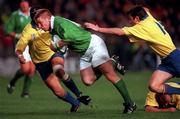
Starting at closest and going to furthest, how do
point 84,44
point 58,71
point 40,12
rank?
point 58,71 < point 84,44 < point 40,12

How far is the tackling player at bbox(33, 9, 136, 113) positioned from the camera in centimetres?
1462

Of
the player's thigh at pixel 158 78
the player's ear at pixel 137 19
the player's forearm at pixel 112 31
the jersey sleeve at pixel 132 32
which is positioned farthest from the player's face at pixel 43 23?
the player's thigh at pixel 158 78

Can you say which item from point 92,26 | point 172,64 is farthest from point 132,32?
point 172,64

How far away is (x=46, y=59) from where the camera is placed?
15.7 meters

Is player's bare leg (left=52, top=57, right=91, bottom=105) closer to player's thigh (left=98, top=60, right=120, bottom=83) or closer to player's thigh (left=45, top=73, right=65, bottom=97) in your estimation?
player's thigh (left=45, top=73, right=65, bottom=97)

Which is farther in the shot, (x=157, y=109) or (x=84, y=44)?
(x=157, y=109)

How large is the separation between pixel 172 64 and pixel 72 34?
190 cm

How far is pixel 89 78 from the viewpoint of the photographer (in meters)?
15.3

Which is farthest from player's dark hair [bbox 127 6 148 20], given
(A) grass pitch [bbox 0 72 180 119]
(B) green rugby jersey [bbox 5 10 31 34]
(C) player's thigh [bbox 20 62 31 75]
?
(B) green rugby jersey [bbox 5 10 31 34]

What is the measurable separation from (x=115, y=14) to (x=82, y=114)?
1738 cm

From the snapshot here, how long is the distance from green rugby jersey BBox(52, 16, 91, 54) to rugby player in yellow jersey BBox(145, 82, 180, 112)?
168 centimetres

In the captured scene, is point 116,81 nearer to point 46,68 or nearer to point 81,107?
point 46,68

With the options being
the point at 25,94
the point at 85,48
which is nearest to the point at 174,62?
the point at 85,48

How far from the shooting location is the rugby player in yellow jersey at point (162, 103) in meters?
15.2
